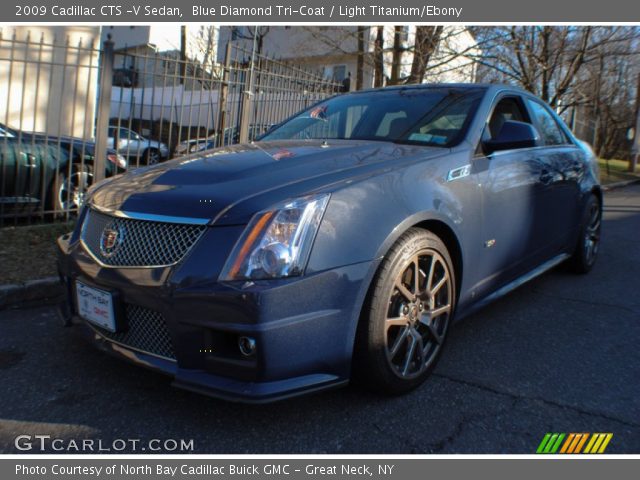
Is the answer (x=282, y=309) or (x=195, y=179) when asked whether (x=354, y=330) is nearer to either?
(x=282, y=309)

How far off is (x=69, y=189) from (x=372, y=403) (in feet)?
15.4

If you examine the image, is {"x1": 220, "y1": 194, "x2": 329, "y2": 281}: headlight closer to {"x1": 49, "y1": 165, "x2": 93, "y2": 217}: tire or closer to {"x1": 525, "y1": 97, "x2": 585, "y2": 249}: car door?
{"x1": 525, "y1": 97, "x2": 585, "y2": 249}: car door

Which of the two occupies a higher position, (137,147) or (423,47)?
(423,47)

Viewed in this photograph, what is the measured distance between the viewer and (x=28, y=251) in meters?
4.73

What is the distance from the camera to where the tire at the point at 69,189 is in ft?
19.5

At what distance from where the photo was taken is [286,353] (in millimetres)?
2133

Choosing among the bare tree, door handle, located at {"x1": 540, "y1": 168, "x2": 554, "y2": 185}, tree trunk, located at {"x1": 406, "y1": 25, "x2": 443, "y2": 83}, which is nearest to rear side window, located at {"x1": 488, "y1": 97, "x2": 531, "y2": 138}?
door handle, located at {"x1": 540, "y1": 168, "x2": 554, "y2": 185}

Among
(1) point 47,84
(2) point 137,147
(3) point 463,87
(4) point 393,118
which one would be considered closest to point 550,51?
(2) point 137,147

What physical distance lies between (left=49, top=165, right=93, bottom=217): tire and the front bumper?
13.5 ft

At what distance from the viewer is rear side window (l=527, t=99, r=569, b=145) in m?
4.19

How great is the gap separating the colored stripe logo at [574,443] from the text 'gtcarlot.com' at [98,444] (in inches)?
59.0

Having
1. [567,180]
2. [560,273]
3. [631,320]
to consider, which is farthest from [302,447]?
[560,273]

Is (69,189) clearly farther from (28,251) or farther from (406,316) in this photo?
(406,316)

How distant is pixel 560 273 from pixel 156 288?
13.7 feet
